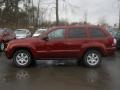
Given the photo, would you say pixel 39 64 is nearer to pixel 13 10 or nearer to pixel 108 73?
pixel 108 73

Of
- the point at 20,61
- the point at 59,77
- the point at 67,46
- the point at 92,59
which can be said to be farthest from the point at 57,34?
the point at 59,77

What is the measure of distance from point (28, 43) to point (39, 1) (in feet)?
92.7

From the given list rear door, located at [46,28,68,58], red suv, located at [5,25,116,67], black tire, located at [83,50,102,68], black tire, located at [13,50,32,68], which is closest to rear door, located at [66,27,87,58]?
red suv, located at [5,25,116,67]

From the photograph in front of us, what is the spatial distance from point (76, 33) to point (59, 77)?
110 inches

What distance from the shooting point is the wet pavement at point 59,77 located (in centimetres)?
811

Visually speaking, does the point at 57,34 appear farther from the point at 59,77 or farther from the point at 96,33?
the point at 59,77

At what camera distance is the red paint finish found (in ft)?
37.7

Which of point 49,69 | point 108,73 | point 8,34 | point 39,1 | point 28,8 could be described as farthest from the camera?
point 28,8

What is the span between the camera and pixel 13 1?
63.9m

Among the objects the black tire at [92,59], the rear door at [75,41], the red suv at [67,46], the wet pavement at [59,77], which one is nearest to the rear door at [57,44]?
the red suv at [67,46]

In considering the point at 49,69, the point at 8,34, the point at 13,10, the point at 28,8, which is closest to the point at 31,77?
the point at 49,69

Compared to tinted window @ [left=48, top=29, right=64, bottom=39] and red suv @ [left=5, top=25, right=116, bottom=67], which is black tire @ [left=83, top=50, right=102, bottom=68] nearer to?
red suv @ [left=5, top=25, right=116, bottom=67]

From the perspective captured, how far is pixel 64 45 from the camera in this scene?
11.5 metres

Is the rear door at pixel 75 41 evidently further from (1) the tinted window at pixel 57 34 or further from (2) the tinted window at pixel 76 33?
(1) the tinted window at pixel 57 34
